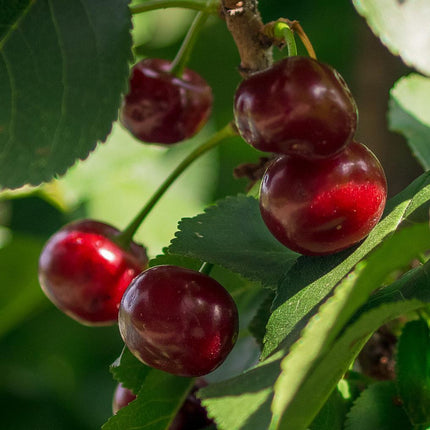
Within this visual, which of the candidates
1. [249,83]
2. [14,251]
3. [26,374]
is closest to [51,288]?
[249,83]

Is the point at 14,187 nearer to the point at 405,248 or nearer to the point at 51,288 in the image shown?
the point at 51,288

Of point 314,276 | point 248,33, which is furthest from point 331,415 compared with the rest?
point 248,33

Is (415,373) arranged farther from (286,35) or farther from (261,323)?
(286,35)

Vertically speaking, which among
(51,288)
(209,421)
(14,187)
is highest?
(14,187)

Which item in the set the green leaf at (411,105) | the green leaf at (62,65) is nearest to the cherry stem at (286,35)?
the green leaf at (62,65)

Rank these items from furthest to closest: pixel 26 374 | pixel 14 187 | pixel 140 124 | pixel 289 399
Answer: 1. pixel 26 374
2. pixel 140 124
3. pixel 14 187
4. pixel 289 399

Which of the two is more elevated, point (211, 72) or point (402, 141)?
point (211, 72)

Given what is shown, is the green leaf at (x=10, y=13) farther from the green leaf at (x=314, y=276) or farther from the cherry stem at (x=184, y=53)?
the green leaf at (x=314, y=276)
